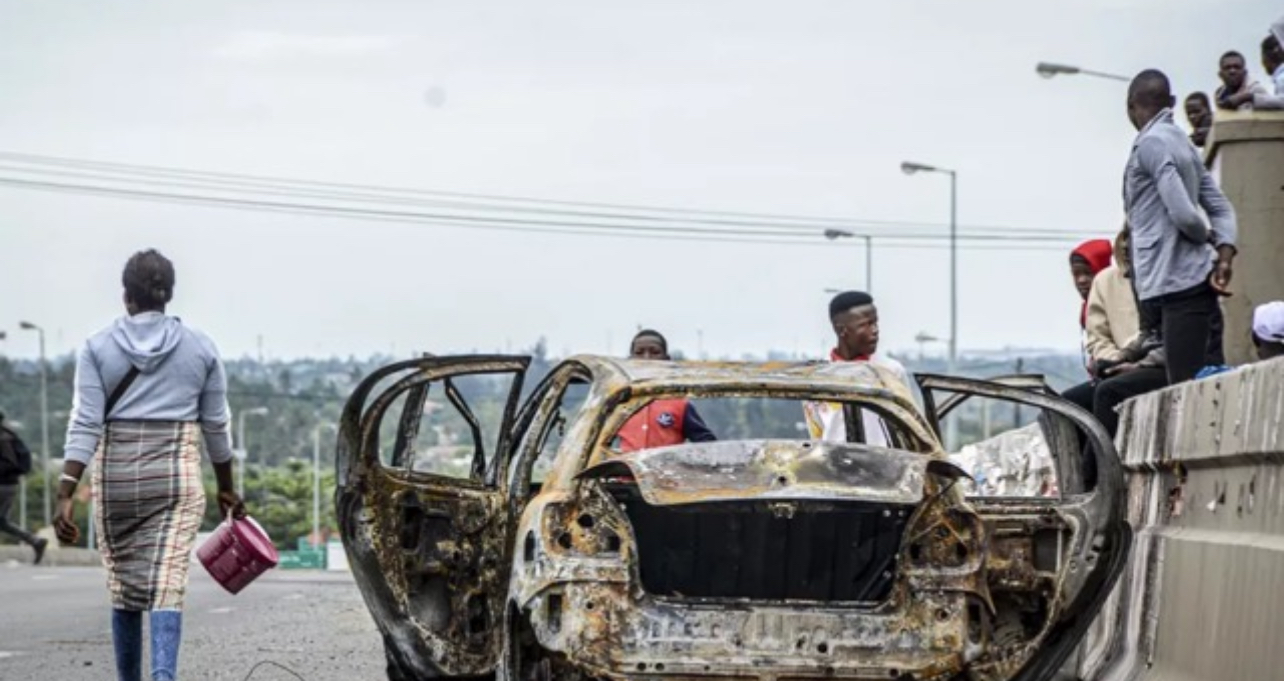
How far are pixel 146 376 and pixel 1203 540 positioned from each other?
4.11 meters

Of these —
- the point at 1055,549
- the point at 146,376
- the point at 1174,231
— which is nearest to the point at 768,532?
the point at 1055,549

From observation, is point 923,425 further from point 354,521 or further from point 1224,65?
point 1224,65

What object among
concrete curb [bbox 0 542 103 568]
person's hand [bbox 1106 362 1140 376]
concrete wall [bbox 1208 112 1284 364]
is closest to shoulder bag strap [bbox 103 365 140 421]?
person's hand [bbox 1106 362 1140 376]

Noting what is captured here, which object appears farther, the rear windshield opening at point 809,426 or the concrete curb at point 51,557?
the concrete curb at point 51,557

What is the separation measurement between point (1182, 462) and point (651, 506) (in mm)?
2425

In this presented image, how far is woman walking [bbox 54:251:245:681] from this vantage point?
10242mm

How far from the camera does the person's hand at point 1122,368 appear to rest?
12.5m

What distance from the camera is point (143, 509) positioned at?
10.3 metres

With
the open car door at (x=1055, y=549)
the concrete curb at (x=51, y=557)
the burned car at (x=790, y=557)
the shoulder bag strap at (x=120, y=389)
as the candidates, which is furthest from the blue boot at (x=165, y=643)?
the concrete curb at (x=51, y=557)

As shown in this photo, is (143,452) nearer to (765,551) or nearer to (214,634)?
(765,551)

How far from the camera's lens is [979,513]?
9.59 m

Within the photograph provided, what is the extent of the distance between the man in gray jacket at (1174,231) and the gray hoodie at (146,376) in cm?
403

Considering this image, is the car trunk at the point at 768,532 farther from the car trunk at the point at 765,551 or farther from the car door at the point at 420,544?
the car door at the point at 420,544

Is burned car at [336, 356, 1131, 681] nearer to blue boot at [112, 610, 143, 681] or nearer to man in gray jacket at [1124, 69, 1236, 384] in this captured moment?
blue boot at [112, 610, 143, 681]
